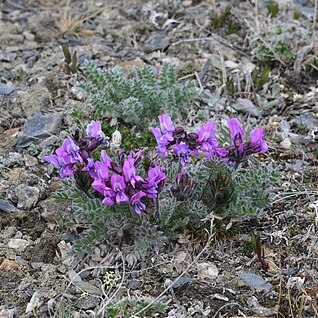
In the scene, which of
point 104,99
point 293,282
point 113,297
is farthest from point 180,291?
point 104,99

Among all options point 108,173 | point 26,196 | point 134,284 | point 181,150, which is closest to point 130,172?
point 108,173

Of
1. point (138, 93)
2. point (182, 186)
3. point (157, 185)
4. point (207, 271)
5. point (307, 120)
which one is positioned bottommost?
point (307, 120)

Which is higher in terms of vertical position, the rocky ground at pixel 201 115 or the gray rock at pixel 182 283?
the gray rock at pixel 182 283

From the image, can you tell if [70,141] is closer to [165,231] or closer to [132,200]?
[132,200]

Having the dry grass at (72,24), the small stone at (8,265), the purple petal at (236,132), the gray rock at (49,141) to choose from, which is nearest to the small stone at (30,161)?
the gray rock at (49,141)

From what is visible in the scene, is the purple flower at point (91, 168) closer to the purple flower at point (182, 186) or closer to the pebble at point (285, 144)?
the purple flower at point (182, 186)

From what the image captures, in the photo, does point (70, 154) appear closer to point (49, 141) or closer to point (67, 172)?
point (67, 172)
